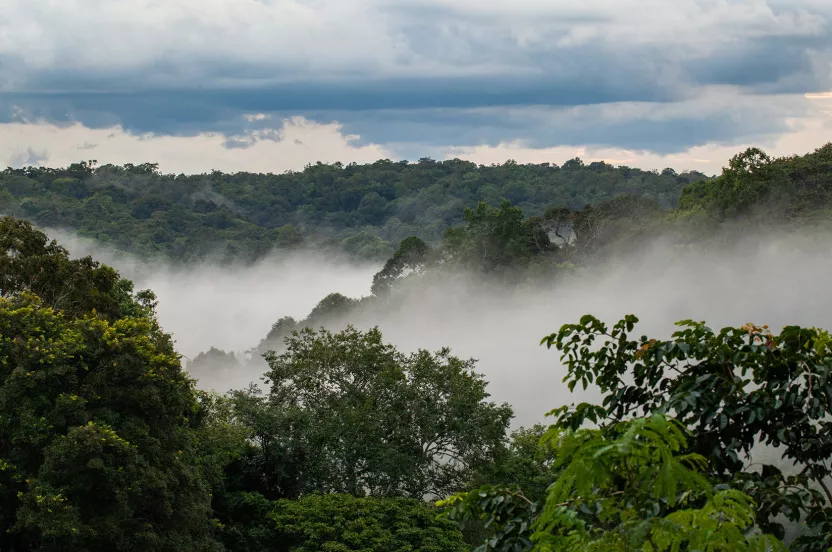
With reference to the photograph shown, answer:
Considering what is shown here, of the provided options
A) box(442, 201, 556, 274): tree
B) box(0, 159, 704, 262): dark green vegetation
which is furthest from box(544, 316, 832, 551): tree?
box(0, 159, 704, 262): dark green vegetation

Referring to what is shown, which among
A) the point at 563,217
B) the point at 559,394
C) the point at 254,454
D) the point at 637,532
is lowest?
the point at 559,394

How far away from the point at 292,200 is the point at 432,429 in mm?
143165

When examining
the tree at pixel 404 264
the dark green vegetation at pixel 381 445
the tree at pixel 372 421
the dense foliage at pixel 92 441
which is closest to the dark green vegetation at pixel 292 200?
the tree at pixel 404 264

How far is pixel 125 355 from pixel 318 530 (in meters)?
5.15

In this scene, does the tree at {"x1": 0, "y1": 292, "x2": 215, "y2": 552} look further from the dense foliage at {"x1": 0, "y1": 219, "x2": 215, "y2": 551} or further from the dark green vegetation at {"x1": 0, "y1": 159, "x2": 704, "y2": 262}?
the dark green vegetation at {"x1": 0, "y1": 159, "x2": 704, "y2": 262}

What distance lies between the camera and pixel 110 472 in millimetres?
17141

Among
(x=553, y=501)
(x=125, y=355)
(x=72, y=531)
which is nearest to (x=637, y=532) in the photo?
(x=553, y=501)

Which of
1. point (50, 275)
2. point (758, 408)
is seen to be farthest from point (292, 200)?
point (758, 408)

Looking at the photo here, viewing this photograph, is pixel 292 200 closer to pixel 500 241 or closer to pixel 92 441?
pixel 500 241

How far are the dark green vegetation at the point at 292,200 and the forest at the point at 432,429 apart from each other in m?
65.7

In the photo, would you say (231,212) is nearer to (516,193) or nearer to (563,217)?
(516,193)

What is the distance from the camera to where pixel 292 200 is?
166000 mm

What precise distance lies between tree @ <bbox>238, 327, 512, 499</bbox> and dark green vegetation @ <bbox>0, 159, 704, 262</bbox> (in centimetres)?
10086

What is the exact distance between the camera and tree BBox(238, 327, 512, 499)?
78.3 ft
